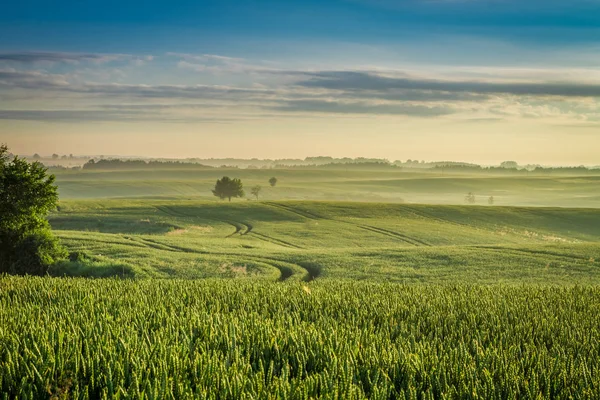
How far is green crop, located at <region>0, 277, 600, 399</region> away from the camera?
6.72 m

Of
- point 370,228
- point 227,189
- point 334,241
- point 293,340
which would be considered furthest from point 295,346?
point 227,189

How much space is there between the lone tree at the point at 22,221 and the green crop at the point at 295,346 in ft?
78.6

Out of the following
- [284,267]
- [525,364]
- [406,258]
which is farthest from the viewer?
[406,258]

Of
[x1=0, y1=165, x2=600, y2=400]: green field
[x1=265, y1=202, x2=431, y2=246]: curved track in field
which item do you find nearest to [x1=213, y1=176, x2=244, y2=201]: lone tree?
[x1=265, y1=202, x2=431, y2=246]: curved track in field

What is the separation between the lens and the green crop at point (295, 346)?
6.72m

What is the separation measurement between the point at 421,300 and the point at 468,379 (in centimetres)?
829

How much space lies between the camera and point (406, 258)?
165 ft

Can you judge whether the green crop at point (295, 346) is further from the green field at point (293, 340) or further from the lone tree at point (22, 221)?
the lone tree at point (22, 221)

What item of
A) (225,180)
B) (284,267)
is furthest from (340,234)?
(225,180)

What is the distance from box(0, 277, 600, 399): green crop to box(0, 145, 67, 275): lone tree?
24.0 metres

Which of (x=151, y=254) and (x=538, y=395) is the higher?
(x=538, y=395)

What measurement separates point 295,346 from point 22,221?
35066 mm

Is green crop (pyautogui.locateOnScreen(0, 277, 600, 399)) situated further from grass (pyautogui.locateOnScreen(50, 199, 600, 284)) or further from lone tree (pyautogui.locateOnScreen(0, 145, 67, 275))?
grass (pyautogui.locateOnScreen(50, 199, 600, 284))

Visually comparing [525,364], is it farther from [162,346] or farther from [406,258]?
[406,258]
